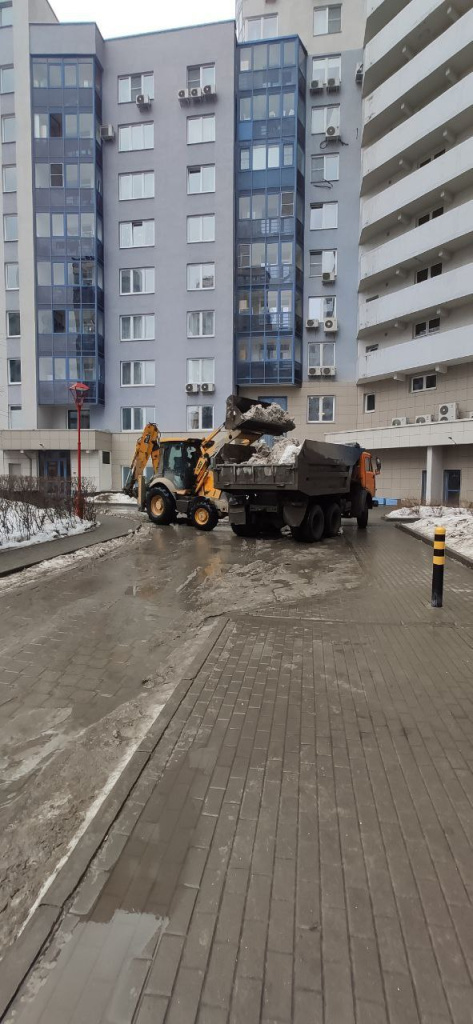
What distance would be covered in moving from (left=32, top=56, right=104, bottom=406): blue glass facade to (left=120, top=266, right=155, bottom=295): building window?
4.84ft

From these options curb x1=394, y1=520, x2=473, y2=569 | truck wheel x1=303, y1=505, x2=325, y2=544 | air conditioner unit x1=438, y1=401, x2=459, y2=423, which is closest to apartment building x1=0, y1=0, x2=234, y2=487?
air conditioner unit x1=438, y1=401, x2=459, y2=423

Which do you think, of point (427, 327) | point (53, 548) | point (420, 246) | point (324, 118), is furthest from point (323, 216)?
point (53, 548)

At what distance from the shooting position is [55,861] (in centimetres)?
250

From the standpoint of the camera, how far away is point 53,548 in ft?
36.1

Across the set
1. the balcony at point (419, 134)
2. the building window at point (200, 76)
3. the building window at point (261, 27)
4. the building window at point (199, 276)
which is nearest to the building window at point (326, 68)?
the building window at point (261, 27)

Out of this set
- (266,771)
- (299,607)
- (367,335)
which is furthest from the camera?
(367,335)

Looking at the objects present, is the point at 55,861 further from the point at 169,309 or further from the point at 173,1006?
the point at 169,309

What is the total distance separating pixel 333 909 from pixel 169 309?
34385mm

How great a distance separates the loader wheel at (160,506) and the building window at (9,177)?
28582 mm

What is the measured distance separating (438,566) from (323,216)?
3244cm

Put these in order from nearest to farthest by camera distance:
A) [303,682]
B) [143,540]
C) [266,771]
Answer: [266,771]
[303,682]
[143,540]

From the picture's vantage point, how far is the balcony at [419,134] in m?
25.4

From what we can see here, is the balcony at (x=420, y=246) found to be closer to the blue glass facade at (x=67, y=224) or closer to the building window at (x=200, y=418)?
the building window at (x=200, y=418)

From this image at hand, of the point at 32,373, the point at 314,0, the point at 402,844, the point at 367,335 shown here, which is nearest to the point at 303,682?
the point at 402,844
